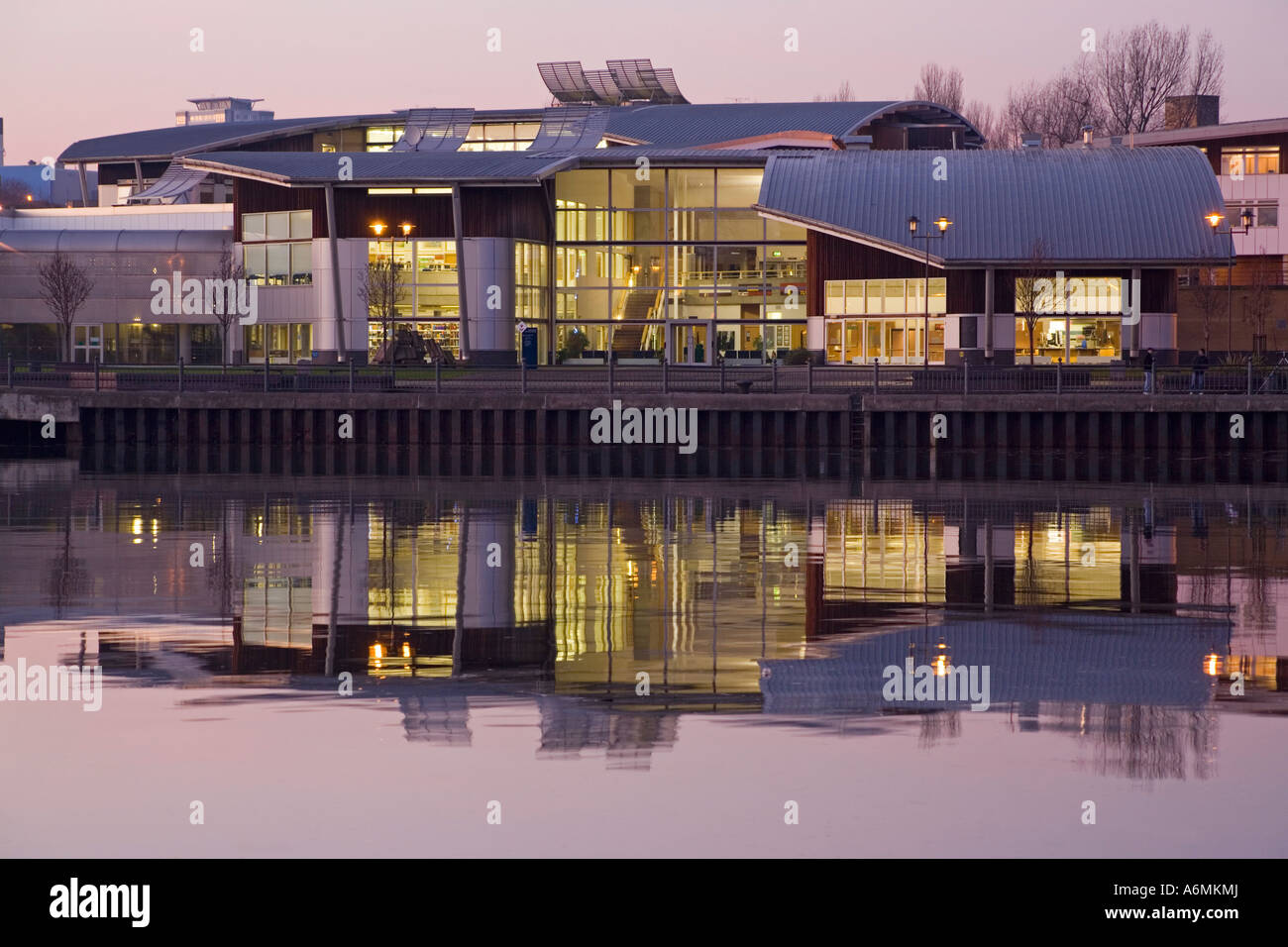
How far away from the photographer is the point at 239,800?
1060 cm

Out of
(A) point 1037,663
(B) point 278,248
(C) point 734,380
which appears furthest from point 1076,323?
(A) point 1037,663

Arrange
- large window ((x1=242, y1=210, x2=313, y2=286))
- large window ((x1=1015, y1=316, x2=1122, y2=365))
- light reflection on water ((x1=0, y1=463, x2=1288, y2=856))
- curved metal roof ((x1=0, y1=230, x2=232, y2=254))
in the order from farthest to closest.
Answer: curved metal roof ((x1=0, y1=230, x2=232, y2=254)) < large window ((x1=242, y1=210, x2=313, y2=286)) < large window ((x1=1015, y1=316, x2=1122, y2=365)) < light reflection on water ((x1=0, y1=463, x2=1288, y2=856))

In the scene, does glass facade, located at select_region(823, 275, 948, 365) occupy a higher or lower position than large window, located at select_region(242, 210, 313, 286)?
lower

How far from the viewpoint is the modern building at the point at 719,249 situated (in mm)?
64188

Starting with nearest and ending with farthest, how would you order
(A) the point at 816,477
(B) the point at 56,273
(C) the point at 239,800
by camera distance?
(C) the point at 239,800 < (A) the point at 816,477 < (B) the point at 56,273

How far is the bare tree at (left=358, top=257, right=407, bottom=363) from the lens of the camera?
2660 inches

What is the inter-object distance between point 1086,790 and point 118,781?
5756 millimetres

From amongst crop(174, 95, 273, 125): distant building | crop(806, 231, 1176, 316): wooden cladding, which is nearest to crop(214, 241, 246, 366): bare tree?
crop(806, 231, 1176, 316): wooden cladding

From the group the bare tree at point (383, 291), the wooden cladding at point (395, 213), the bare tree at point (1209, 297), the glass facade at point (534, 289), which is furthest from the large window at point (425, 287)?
the bare tree at point (1209, 297)

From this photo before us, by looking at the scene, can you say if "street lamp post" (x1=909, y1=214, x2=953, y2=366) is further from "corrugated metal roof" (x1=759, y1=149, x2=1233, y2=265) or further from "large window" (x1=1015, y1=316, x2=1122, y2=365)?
"large window" (x1=1015, y1=316, x2=1122, y2=365)

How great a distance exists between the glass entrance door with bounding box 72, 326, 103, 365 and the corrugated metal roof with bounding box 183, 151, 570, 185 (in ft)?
42.9

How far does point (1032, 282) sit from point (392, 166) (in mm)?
23758
